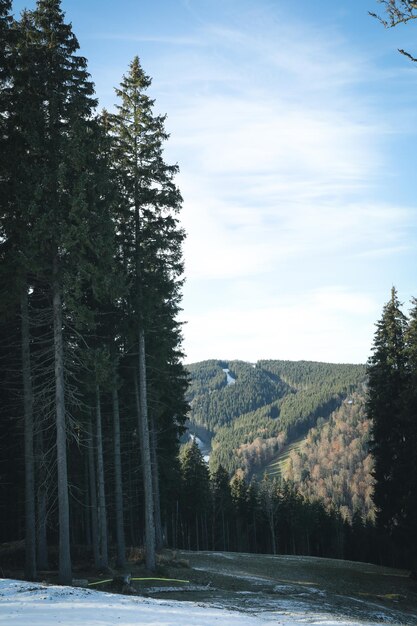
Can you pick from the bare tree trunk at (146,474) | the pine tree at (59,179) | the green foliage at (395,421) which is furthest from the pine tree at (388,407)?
the pine tree at (59,179)

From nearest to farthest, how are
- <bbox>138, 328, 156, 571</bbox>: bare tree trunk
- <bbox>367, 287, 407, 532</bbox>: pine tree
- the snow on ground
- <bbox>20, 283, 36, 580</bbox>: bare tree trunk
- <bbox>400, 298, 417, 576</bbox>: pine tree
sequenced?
the snow on ground < <bbox>20, 283, 36, 580</bbox>: bare tree trunk < <bbox>138, 328, 156, 571</bbox>: bare tree trunk < <bbox>400, 298, 417, 576</bbox>: pine tree < <bbox>367, 287, 407, 532</bbox>: pine tree

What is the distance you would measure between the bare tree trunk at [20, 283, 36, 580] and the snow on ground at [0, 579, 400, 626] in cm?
355

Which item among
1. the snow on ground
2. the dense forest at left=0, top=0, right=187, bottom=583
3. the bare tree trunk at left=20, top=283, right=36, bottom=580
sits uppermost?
the dense forest at left=0, top=0, right=187, bottom=583

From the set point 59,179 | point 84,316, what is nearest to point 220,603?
point 84,316

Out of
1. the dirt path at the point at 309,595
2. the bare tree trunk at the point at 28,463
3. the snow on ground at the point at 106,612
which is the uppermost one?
the bare tree trunk at the point at 28,463

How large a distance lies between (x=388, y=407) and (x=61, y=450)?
21.5 metres

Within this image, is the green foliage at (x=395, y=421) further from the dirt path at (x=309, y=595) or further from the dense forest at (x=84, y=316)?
the dirt path at (x=309, y=595)

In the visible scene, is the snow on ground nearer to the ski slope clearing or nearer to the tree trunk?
the ski slope clearing

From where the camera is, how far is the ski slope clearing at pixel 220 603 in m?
10.2

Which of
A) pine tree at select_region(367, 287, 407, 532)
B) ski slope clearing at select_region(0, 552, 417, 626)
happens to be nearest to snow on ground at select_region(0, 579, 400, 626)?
ski slope clearing at select_region(0, 552, 417, 626)

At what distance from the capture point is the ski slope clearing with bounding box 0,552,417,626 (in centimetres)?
1018

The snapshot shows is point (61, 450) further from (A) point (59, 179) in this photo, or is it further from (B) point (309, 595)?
(B) point (309, 595)

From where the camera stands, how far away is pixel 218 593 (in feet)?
56.8

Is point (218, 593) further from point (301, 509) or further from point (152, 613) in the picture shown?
point (301, 509)
